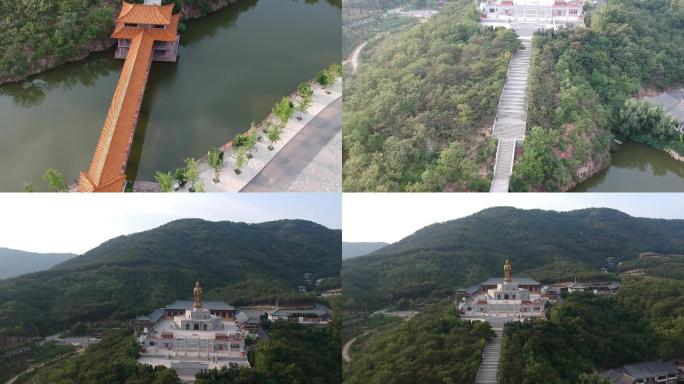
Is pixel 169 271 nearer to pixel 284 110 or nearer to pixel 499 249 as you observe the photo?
pixel 284 110

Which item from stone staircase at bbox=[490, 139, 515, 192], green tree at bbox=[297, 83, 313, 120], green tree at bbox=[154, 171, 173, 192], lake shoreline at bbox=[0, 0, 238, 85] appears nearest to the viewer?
green tree at bbox=[154, 171, 173, 192]

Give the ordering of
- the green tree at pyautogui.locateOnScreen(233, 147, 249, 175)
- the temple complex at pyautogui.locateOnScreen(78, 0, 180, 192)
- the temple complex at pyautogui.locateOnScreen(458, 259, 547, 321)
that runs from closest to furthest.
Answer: the temple complex at pyautogui.locateOnScreen(458, 259, 547, 321)
the temple complex at pyautogui.locateOnScreen(78, 0, 180, 192)
the green tree at pyautogui.locateOnScreen(233, 147, 249, 175)

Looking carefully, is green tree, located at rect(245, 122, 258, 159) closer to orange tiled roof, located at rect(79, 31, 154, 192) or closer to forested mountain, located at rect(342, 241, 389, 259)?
orange tiled roof, located at rect(79, 31, 154, 192)

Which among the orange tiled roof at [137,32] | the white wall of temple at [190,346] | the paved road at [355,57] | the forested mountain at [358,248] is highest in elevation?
the orange tiled roof at [137,32]

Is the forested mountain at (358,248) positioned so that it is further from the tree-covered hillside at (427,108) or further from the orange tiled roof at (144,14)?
the orange tiled roof at (144,14)

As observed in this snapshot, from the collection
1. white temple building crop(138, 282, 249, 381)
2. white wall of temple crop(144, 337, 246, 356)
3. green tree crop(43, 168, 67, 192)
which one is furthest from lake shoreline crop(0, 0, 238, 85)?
white wall of temple crop(144, 337, 246, 356)

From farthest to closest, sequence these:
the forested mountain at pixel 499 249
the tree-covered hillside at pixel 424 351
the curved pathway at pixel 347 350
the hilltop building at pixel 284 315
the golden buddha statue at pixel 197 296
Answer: the forested mountain at pixel 499 249
the curved pathway at pixel 347 350
the hilltop building at pixel 284 315
the golden buddha statue at pixel 197 296
the tree-covered hillside at pixel 424 351

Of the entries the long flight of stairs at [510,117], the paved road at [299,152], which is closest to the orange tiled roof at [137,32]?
the paved road at [299,152]
